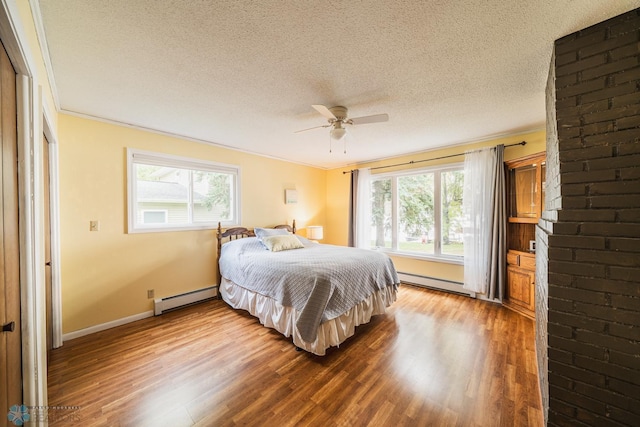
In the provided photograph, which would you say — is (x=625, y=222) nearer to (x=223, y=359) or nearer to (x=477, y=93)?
(x=477, y=93)

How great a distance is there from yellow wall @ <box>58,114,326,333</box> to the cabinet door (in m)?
4.35

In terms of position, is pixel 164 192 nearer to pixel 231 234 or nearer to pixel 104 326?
pixel 231 234

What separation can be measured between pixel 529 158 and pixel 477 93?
156 centimetres

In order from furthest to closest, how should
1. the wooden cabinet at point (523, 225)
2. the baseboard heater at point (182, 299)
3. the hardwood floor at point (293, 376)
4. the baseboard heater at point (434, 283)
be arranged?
the baseboard heater at point (434, 283)
the baseboard heater at point (182, 299)
the wooden cabinet at point (523, 225)
the hardwood floor at point (293, 376)

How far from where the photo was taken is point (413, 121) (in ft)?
9.38

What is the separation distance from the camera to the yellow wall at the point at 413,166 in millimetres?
3258

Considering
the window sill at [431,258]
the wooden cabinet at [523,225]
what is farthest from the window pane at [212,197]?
the wooden cabinet at [523,225]

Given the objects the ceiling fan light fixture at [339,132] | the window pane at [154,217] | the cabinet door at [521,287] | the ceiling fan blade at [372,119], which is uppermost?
the ceiling fan blade at [372,119]

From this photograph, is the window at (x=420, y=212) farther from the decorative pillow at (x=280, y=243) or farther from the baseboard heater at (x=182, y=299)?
the baseboard heater at (x=182, y=299)

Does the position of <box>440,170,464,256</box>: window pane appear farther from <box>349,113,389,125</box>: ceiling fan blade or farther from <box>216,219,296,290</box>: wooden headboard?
<box>216,219,296,290</box>: wooden headboard

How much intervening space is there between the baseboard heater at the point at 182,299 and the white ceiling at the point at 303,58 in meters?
2.30

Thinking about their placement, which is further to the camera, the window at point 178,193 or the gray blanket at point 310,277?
the window at point 178,193

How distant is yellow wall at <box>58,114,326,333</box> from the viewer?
254cm

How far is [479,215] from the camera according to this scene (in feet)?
11.6
